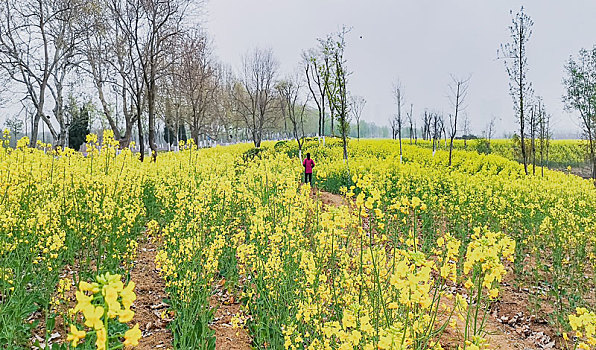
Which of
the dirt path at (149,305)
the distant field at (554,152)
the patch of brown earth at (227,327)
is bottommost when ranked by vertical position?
the patch of brown earth at (227,327)

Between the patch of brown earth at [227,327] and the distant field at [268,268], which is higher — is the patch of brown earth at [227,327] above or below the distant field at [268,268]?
below

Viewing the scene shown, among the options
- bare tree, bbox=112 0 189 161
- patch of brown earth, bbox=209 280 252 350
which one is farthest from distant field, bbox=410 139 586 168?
patch of brown earth, bbox=209 280 252 350

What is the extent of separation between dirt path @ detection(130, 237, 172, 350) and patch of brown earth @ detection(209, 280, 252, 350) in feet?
1.61

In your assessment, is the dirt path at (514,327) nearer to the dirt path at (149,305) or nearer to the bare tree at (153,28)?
the dirt path at (149,305)

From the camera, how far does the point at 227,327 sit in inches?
179

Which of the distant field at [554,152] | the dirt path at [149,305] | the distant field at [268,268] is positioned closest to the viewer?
the distant field at [268,268]

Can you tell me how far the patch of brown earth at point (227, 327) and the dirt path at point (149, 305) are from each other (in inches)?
19.3

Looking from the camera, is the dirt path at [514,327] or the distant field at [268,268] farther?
the dirt path at [514,327]

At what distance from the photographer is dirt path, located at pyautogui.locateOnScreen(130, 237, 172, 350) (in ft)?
13.8

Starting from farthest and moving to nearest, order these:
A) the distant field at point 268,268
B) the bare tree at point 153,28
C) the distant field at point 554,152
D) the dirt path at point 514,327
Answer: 1. the distant field at point 554,152
2. the bare tree at point 153,28
3. the dirt path at point 514,327
4. the distant field at point 268,268

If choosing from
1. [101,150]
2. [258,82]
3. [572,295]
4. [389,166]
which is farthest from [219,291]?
[258,82]

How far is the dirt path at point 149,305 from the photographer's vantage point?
165 inches

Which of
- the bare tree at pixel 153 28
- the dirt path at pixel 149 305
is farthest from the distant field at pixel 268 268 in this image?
the bare tree at pixel 153 28

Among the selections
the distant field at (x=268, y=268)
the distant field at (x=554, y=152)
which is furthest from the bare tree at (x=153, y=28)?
the distant field at (x=554, y=152)
